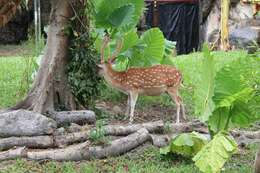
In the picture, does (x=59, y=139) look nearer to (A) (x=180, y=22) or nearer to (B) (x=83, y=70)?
(B) (x=83, y=70)

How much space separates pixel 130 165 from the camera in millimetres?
5531

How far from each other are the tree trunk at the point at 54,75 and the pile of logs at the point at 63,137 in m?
0.42

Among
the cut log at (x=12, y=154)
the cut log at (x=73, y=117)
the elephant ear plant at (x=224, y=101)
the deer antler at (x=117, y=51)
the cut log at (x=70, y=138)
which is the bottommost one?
the cut log at (x=12, y=154)

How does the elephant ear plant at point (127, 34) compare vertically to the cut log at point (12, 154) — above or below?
above

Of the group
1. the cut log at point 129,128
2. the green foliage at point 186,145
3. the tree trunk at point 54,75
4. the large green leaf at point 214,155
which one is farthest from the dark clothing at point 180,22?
the large green leaf at point 214,155

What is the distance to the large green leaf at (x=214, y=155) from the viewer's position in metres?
4.69

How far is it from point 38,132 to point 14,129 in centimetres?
25

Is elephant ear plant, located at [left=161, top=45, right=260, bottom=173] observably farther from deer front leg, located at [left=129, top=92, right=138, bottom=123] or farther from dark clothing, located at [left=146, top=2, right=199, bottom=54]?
dark clothing, located at [left=146, top=2, right=199, bottom=54]

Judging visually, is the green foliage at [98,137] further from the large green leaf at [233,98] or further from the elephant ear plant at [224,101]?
the large green leaf at [233,98]

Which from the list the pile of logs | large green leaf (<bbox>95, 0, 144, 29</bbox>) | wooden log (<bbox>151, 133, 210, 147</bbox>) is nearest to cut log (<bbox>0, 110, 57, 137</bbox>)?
the pile of logs

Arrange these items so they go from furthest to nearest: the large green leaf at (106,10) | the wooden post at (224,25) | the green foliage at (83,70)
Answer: the wooden post at (224,25)
the large green leaf at (106,10)
the green foliage at (83,70)

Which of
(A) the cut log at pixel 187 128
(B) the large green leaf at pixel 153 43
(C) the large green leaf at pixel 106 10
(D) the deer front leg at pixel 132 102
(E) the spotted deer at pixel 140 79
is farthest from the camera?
(B) the large green leaf at pixel 153 43

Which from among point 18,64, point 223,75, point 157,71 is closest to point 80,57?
point 157,71

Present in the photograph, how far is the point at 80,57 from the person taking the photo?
7266mm
